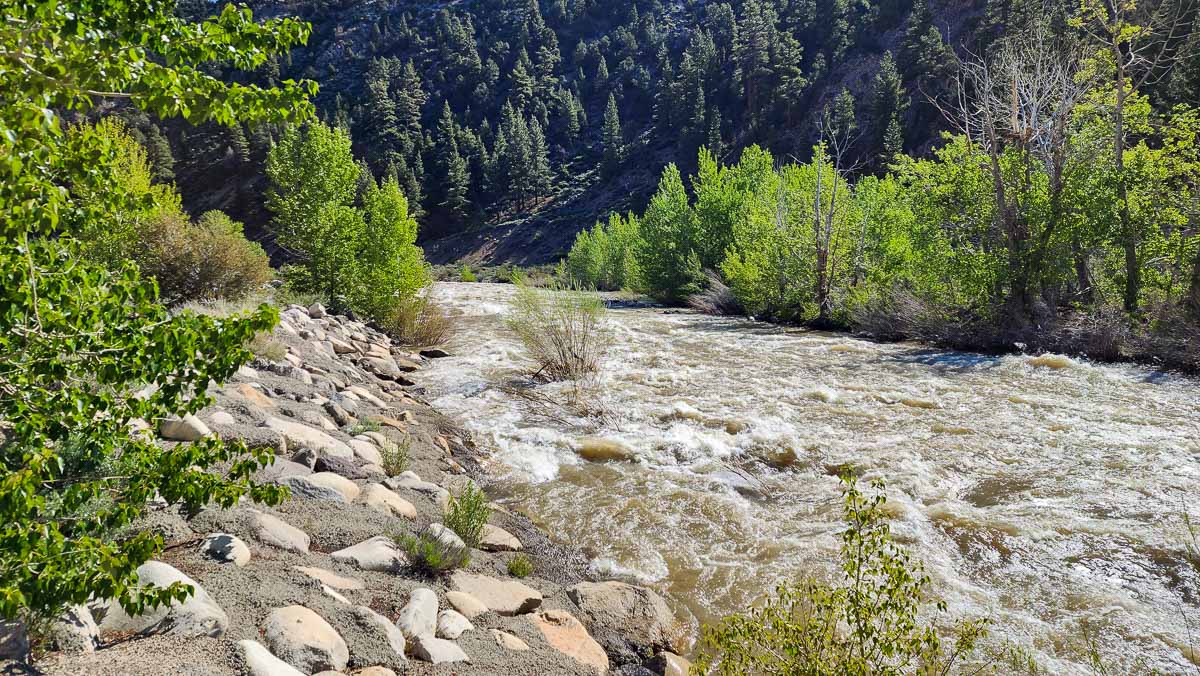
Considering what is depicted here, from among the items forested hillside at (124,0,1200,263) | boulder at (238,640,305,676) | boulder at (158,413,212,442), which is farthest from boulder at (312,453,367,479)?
forested hillside at (124,0,1200,263)

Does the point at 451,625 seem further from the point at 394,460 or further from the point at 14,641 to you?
the point at 394,460

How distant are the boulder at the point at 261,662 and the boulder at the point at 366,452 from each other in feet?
10.8

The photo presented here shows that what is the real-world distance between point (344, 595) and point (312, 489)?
1.50m

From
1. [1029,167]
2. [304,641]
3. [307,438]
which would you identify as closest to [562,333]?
[307,438]

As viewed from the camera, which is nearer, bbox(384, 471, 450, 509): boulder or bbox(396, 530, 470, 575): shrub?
bbox(396, 530, 470, 575): shrub

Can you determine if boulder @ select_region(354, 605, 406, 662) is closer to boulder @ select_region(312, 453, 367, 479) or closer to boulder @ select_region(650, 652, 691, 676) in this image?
boulder @ select_region(650, 652, 691, 676)

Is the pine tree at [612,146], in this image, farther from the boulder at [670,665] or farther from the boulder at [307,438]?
the boulder at [670,665]

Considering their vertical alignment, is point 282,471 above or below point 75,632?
below

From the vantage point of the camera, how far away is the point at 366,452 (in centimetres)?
589

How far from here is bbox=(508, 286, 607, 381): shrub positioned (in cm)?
1116

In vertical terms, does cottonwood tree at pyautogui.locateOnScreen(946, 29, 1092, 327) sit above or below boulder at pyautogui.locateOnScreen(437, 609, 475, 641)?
above

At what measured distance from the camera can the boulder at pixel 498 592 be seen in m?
3.71

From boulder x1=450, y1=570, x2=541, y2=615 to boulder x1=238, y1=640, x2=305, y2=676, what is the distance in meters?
1.34

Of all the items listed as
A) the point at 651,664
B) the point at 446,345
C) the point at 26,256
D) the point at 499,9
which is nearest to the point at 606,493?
the point at 651,664
